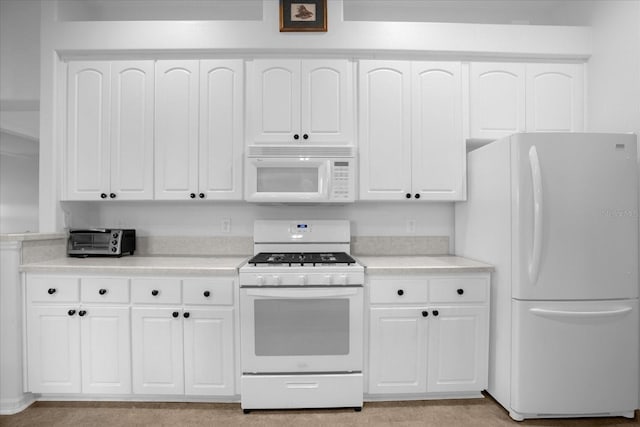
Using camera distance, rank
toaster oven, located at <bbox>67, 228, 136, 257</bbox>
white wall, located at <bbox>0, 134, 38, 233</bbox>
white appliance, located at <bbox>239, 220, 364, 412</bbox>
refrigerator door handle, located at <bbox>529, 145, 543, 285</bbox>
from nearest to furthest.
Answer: refrigerator door handle, located at <bbox>529, 145, 543, 285</bbox> → white appliance, located at <bbox>239, 220, 364, 412</bbox> → toaster oven, located at <bbox>67, 228, 136, 257</bbox> → white wall, located at <bbox>0, 134, 38, 233</bbox>

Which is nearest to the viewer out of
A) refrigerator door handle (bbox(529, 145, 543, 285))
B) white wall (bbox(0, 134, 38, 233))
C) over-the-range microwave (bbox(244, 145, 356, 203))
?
refrigerator door handle (bbox(529, 145, 543, 285))

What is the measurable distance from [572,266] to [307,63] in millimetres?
2253

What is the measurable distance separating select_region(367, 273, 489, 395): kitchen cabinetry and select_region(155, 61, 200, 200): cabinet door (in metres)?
1.68

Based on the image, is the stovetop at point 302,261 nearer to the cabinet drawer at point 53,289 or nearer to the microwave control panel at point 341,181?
the microwave control panel at point 341,181

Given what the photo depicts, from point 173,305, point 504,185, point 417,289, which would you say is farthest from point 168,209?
point 504,185

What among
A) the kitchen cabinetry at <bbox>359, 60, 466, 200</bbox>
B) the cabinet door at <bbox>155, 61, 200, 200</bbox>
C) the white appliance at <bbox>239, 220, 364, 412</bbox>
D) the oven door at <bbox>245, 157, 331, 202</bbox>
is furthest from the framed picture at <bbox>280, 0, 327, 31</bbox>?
the white appliance at <bbox>239, 220, 364, 412</bbox>

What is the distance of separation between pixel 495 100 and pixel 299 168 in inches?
64.6

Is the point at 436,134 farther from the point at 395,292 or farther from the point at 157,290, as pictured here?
the point at 157,290

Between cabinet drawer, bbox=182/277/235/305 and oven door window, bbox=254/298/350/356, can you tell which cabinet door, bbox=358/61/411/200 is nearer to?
oven door window, bbox=254/298/350/356

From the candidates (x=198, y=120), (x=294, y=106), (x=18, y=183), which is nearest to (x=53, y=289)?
(x=18, y=183)

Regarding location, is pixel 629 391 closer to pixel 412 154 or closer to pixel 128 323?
pixel 412 154

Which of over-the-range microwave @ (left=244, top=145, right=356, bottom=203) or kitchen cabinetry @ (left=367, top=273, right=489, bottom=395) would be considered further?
over-the-range microwave @ (left=244, top=145, right=356, bottom=203)

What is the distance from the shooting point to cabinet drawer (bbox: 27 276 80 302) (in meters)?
2.10

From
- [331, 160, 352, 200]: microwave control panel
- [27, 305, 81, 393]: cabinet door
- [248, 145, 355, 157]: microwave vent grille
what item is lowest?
[27, 305, 81, 393]: cabinet door
